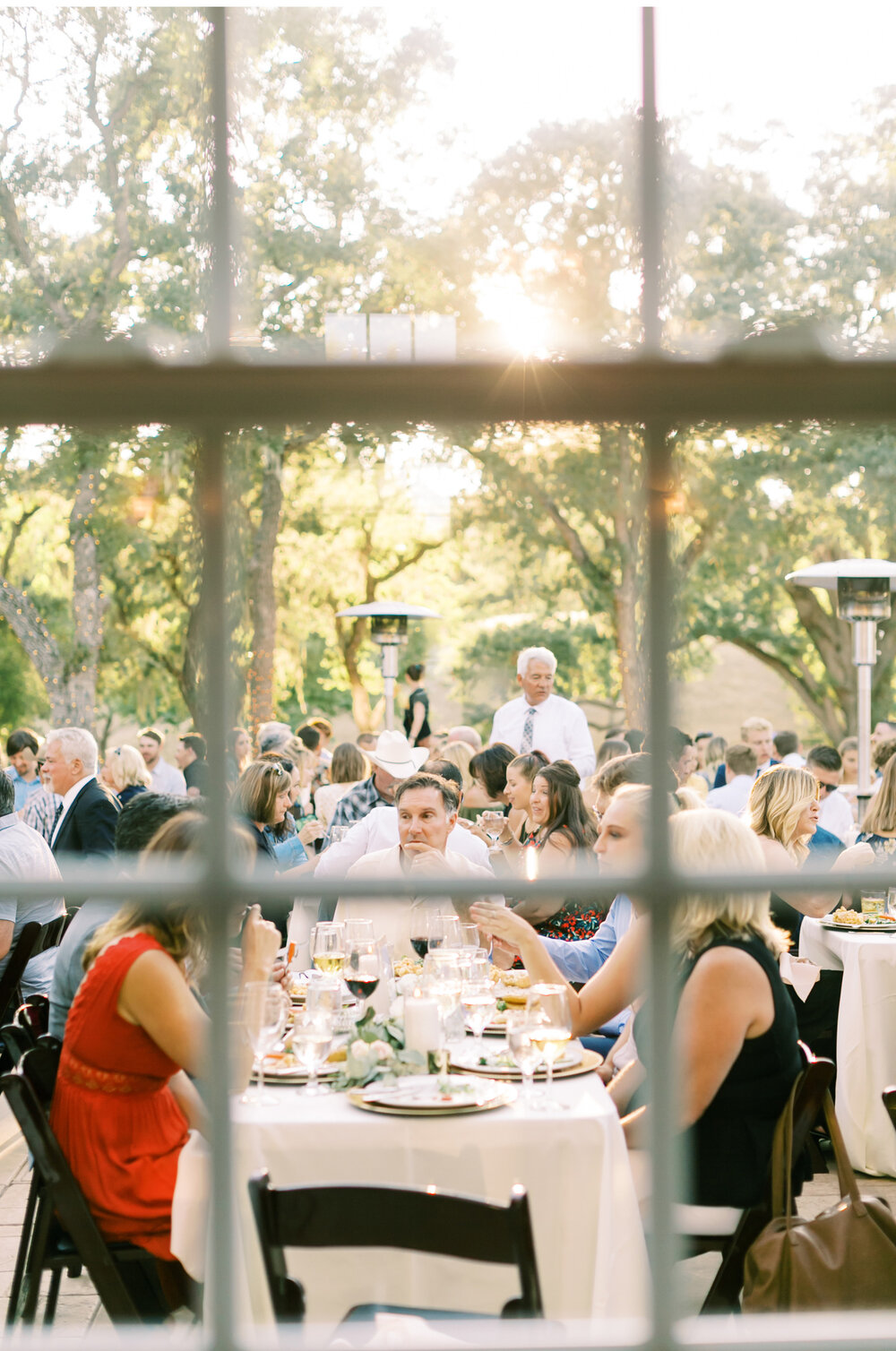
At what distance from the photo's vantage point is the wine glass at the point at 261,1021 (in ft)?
6.62

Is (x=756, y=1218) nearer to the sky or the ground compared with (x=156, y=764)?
nearer to the ground

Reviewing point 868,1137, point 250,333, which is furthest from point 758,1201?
point 250,333

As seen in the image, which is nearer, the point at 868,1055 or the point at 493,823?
the point at 868,1055

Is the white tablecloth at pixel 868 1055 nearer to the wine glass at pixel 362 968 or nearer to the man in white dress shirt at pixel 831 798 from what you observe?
the wine glass at pixel 362 968

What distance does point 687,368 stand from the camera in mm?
739

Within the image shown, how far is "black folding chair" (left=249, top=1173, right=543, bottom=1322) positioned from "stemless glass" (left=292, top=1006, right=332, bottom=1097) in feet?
1.95

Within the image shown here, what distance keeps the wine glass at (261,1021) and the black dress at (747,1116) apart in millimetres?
757

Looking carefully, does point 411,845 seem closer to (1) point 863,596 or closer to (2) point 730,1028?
(2) point 730,1028

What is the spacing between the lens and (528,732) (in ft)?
18.5

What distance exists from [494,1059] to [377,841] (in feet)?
5.05

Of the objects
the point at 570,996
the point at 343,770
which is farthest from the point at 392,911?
the point at 343,770

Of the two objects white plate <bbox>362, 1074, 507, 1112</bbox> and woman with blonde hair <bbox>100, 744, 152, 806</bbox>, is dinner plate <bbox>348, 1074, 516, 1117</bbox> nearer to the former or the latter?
white plate <bbox>362, 1074, 507, 1112</bbox>

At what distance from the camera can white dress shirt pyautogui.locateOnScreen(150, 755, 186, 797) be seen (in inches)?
299

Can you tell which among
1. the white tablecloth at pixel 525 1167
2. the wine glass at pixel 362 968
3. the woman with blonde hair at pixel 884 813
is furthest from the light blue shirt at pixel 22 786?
the white tablecloth at pixel 525 1167
